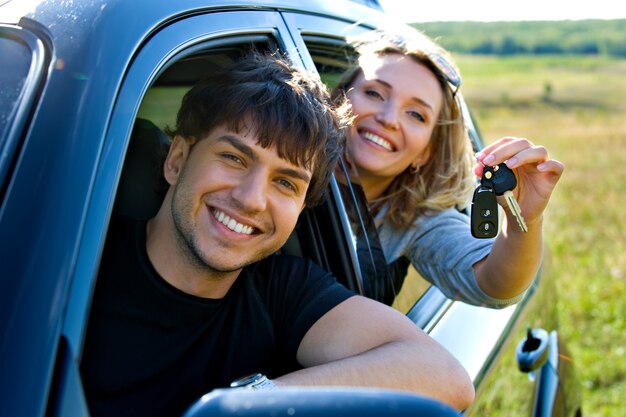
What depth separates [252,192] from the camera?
1888 millimetres

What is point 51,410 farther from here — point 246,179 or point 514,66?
point 514,66

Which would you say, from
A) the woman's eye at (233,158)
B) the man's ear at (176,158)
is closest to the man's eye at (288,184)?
the woman's eye at (233,158)

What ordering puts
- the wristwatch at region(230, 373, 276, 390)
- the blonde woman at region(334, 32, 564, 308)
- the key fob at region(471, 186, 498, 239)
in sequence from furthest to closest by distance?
the blonde woman at region(334, 32, 564, 308), the key fob at region(471, 186, 498, 239), the wristwatch at region(230, 373, 276, 390)

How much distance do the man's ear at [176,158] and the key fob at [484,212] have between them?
2.55 feet

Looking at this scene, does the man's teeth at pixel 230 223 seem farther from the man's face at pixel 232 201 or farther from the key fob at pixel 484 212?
the key fob at pixel 484 212

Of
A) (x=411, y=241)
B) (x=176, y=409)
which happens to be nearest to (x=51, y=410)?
(x=176, y=409)

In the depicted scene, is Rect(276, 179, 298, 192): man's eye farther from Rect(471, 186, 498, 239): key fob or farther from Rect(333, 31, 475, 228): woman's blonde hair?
Rect(333, 31, 475, 228): woman's blonde hair

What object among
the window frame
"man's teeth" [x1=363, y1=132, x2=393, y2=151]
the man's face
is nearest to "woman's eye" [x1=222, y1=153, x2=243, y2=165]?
the man's face

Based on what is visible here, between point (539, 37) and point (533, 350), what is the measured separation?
68.8m

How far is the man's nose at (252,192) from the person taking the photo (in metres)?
1.88

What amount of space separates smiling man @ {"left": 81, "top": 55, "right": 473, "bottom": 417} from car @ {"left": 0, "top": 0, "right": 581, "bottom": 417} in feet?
0.60

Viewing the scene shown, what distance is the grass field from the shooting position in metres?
5.80

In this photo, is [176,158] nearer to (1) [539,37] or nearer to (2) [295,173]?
(2) [295,173]

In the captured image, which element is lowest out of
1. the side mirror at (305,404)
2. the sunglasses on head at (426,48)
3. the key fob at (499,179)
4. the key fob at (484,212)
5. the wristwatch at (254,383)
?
the wristwatch at (254,383)
